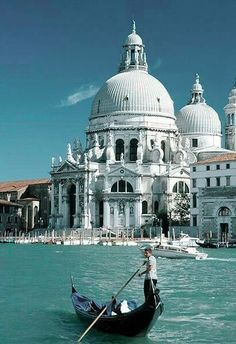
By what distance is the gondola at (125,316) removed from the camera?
15430mm

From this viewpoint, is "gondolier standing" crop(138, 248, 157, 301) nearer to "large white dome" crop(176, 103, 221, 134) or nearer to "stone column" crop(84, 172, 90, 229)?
"stone column" crop(84, 172, 90, 229)

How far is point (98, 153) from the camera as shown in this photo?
78688 mm

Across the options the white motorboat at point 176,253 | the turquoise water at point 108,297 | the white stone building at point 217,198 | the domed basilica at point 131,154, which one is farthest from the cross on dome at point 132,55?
the turquoise water at point 108,297

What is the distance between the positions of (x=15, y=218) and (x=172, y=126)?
1941 centimetres

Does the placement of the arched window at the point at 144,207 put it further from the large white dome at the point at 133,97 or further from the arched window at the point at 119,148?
the large white dome at the point at 133,97

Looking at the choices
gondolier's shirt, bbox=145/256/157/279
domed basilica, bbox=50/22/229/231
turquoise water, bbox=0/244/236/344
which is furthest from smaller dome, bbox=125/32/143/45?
gondolier's shirt, bbox=145/256/157/279

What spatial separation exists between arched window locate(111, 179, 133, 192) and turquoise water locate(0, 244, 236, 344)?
37727mm

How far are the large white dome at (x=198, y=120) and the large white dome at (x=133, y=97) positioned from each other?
136 inches

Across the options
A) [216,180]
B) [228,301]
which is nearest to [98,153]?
[216,180]

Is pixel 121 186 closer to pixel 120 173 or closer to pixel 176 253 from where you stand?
pixel 120 173

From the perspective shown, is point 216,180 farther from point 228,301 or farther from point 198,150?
point 228,301

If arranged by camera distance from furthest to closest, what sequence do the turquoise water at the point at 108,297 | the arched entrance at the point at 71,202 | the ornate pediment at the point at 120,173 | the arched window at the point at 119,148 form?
the arched window at the point at 119,148 → the arched entrance at the point at 71,202 → the ornate pediment at the point at 120,173 → the turquoise water at the point at 108,297

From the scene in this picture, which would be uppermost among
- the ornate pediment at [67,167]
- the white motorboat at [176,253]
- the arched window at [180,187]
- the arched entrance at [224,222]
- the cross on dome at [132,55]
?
the cross on dome at [132,55]

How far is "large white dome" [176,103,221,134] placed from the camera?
83875 millimetres
